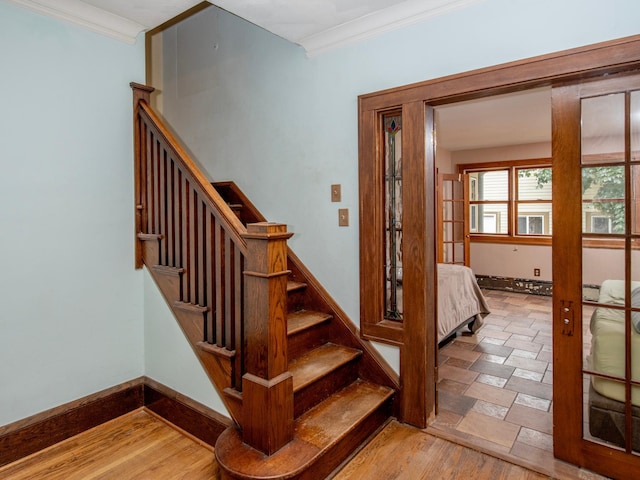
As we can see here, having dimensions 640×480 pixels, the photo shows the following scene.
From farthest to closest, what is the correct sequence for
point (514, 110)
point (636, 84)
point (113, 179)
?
point (514, 110) → point (113, 179) → point (636, 84)

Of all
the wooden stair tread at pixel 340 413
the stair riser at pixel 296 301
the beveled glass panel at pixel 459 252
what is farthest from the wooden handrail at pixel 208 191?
the beveled glass panel at pixel 459 252

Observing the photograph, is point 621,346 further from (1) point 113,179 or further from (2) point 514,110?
(2) point 514,110

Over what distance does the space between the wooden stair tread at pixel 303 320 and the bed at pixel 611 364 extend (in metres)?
1.54

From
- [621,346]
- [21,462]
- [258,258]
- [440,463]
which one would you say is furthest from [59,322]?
[621,346]

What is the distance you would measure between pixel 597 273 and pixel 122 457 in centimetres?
268

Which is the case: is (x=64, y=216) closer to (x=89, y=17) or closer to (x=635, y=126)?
(x=89, y=17)

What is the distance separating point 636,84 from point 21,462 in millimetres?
3600

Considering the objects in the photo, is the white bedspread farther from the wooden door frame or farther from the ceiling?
the ceiling

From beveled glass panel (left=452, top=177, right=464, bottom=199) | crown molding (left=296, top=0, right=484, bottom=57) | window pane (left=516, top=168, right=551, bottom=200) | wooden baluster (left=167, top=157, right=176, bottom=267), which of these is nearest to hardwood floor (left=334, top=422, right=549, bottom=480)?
wooden baluster (left=167, top=157, right=176, bottom=267)

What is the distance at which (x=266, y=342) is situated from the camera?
1845mm

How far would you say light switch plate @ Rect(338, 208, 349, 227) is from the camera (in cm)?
266

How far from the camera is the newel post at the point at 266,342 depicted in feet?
6.01

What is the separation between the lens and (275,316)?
186 cm

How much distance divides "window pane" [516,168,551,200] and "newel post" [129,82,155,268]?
646 centimetres
